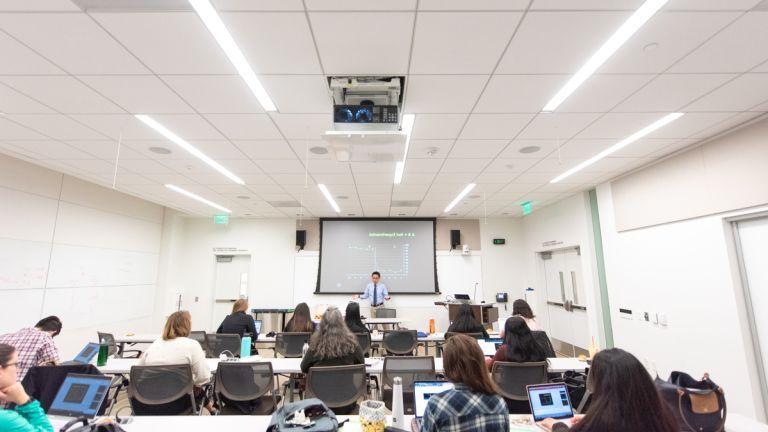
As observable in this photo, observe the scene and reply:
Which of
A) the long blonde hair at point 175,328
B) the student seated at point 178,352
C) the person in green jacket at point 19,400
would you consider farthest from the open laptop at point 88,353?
the person in green jacket at point 19,400

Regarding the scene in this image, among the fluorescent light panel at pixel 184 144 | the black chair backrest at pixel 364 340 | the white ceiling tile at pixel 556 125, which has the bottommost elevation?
the black chair backrest at pixel 364 340

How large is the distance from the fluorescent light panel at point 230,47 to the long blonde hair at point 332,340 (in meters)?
2.13

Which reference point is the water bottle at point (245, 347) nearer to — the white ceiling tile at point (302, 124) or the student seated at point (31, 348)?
the student seated at point (31, 348)

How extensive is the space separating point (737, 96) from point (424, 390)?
148 inches

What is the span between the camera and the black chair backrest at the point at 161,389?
281 cm

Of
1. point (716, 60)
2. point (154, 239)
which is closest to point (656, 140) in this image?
point (716, 60)

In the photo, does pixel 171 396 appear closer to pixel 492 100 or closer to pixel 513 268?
pixel 492 100

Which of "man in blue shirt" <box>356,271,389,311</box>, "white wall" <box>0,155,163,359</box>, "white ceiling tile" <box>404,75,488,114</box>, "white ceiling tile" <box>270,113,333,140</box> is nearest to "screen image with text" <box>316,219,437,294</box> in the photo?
"man in blue shirt" <box>356,271,389,311</box>

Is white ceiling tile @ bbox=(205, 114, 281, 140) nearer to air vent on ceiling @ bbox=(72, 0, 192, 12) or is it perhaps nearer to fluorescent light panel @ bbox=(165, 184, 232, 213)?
air vent on ceiling @ bbox=(72, 0, 192, 12)

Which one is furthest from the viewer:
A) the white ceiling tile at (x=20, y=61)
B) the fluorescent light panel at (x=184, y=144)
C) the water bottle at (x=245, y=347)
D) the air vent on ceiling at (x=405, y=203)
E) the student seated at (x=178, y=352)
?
the air vent on ceiling at (x=405, y=203)

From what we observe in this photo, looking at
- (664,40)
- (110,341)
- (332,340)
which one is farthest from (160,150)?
(664,40)

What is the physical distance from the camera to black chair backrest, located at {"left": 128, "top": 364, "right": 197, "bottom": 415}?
281 centimetres

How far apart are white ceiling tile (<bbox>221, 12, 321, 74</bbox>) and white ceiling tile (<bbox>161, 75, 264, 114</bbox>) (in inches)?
14.3

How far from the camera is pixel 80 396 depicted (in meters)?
2.28
